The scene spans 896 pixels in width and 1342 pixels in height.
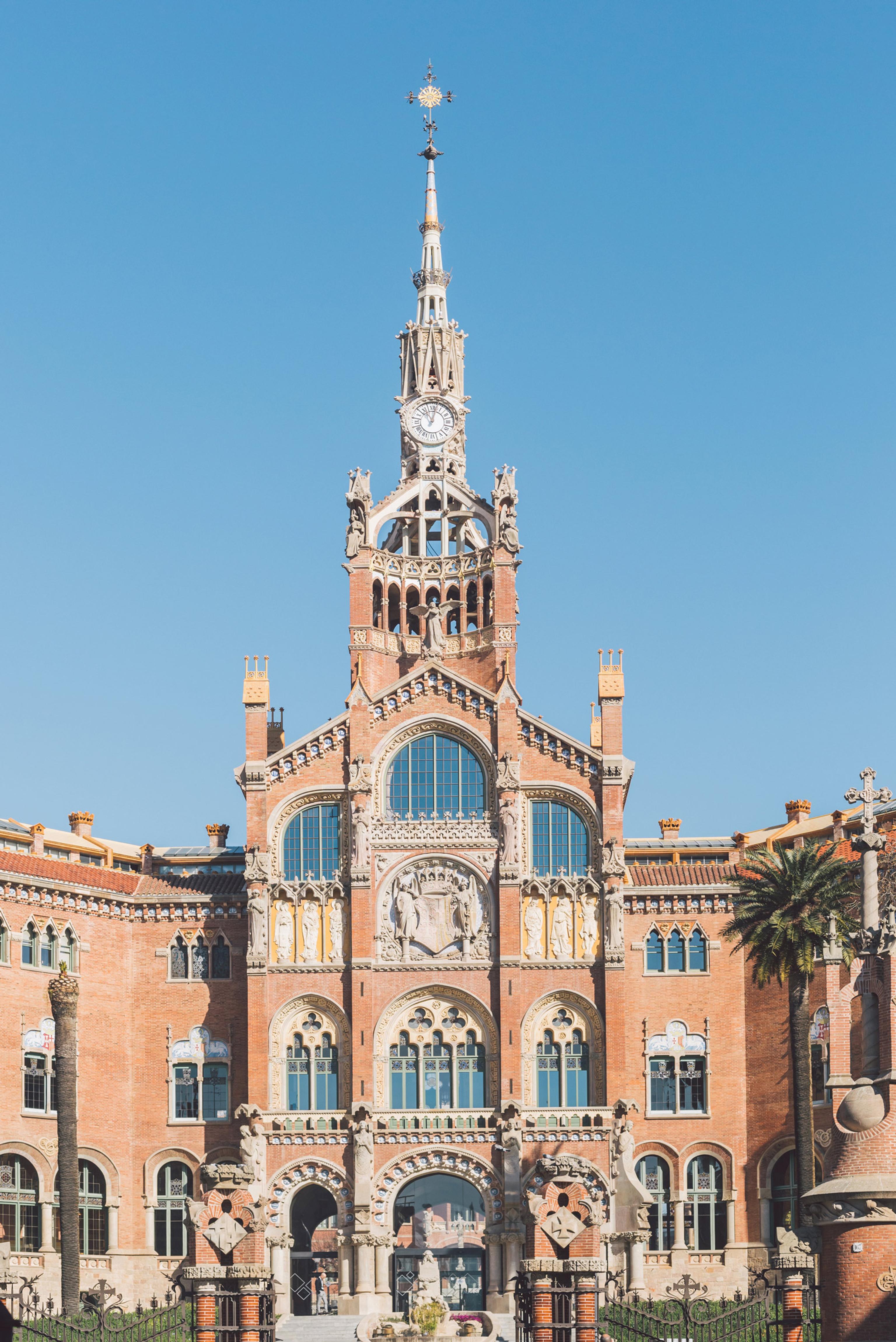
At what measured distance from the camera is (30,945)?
7912 centimetres

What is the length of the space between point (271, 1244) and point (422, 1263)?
20.5 feet

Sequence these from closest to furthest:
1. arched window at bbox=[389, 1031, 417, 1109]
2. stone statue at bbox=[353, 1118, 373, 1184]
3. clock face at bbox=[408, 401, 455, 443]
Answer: stone statue at bbox=[353, 1118, 373, 1184] → arched window at bbox=[389, 1031, 417, 1109] → clock face at bbox=[408, 401, 455, 443]

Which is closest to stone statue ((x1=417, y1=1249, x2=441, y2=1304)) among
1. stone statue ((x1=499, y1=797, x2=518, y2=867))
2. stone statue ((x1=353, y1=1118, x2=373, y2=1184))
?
stone statue ((x1=353, y1=1118, x2=373, y2=1184))

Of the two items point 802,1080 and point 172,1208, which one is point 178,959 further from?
point 802,1080

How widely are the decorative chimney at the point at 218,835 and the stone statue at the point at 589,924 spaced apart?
1728cm

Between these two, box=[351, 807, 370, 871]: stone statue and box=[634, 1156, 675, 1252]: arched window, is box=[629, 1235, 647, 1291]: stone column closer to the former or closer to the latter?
box=[634, 1156, 675, 1252]: arched window

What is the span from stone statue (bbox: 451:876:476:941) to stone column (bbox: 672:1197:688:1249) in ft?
41.0

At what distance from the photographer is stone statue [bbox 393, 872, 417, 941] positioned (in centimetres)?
7975

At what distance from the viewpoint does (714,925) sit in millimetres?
82500

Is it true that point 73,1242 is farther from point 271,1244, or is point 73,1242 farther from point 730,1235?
point 730,1235

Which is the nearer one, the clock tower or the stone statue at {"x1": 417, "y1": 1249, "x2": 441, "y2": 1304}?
the stone statue at {"x1": 417, "y1": 1249, "x2": 441, "y2": 1304}

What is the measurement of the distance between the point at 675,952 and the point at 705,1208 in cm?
958

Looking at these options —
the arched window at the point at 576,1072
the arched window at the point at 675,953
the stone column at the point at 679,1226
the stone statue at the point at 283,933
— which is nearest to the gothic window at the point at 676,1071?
the arched window at the point at 675,953

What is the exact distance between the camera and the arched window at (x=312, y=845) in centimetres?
8094
